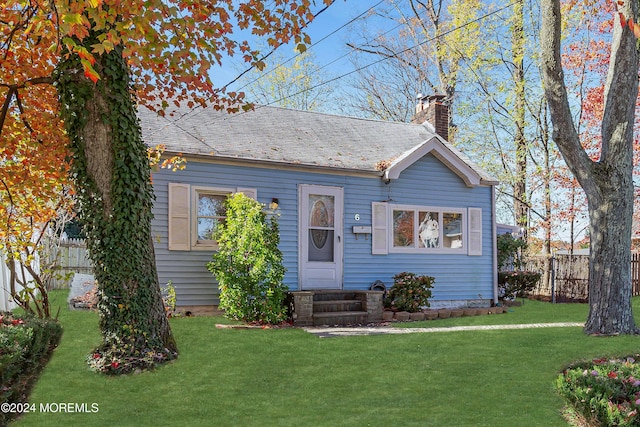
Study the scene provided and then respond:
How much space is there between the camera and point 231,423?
5.23 meters

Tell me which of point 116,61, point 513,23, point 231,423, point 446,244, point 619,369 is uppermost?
point 513,23

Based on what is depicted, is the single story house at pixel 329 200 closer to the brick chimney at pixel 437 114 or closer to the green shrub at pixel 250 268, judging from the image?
the green shrub at pixel 250 268

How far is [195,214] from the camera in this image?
11703 mm

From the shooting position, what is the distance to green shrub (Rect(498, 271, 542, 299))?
16422 mm

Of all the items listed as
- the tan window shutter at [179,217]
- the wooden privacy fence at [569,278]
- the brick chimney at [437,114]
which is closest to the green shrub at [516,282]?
the wooden privacy fence at [569,278]

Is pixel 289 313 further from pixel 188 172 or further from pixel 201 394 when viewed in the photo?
pixel 201 394

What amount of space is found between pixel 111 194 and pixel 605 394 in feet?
18.8

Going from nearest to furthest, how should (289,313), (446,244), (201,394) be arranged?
1. (201,394)
2. (289,313)
3. (446,244)

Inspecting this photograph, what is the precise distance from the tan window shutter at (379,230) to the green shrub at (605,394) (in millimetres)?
8365

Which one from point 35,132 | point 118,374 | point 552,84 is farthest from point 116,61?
point 552,84

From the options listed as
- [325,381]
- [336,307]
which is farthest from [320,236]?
[325,381]

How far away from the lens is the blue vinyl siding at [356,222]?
37.6 ft

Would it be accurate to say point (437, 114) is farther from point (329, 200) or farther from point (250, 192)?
point (250, 192)

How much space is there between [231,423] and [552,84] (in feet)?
25.7
